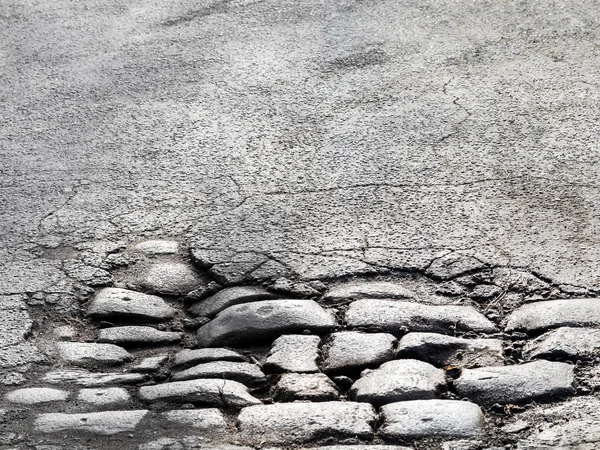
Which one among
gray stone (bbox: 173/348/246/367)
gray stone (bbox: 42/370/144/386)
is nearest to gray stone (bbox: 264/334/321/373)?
gray stone (bbox: 173/348/246/367)

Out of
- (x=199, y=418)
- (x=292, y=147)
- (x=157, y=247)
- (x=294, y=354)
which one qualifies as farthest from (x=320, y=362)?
(x=292, y=147)

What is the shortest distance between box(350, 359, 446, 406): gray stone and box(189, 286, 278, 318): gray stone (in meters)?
0.66

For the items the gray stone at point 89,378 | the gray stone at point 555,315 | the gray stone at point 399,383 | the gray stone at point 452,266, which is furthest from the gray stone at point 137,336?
the gray stone at point 555,315

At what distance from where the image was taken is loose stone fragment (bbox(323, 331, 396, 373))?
3611mm

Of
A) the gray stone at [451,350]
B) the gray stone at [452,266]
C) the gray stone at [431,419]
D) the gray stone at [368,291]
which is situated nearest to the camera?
the gray stone at [431,419]

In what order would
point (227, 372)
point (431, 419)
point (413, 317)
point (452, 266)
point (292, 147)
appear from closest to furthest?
point (431, 419) → point (227, 372) → point (413, 317) → point (452, 266) → point (292, 147)

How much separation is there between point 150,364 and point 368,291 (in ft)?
2.96

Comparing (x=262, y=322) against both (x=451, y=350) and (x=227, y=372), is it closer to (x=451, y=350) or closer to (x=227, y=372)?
(x=227, y=372)

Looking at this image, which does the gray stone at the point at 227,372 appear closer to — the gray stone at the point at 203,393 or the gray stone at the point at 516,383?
the gray stone at the point at 203,393

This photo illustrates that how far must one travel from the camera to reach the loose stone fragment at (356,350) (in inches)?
142

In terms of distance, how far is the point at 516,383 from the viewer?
343 centimetres

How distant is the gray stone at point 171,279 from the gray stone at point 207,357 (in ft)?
1.47

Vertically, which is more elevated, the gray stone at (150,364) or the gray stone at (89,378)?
the gray stone at (150,364)

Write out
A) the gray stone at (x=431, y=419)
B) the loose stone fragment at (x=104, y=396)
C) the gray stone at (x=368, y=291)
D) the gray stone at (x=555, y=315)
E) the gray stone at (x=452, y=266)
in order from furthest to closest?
1. the gray stone at (x=452, y=266)
2. the gray stone at (x=368, y=291)
3. the gray stone at (x=555, y=315)
4. the loose stone fragment at (x=104, y=396)
5. the gray stone at (x=431, y=419)
